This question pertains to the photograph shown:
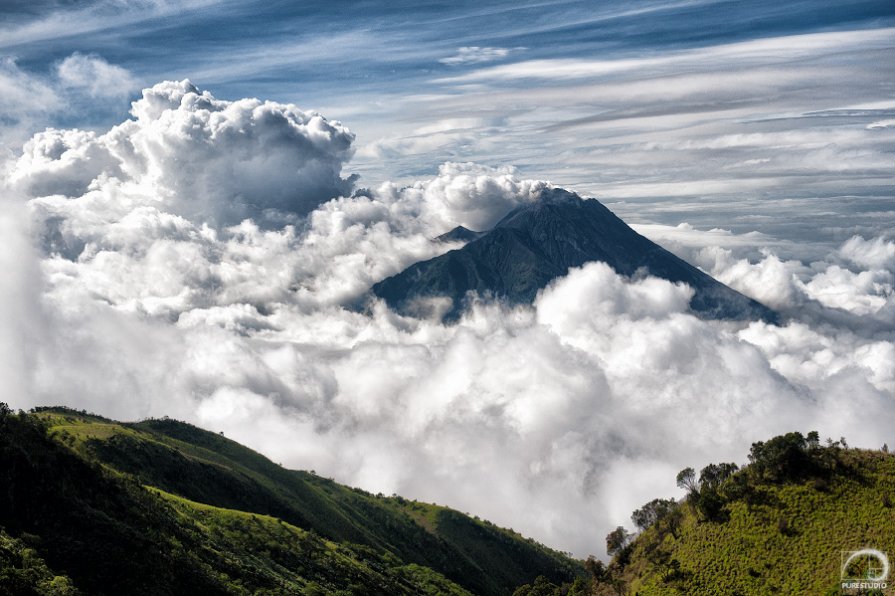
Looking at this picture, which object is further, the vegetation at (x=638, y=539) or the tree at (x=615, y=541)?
the tree at (x=615, y=541)

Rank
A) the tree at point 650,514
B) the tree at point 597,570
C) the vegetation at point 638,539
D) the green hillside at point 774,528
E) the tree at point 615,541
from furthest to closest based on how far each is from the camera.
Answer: the tree at point 615,541 < the tree at point 650,514 < the tree at point 597,570 < the green hillside at point 774,528 < the vegetation at point 638,539

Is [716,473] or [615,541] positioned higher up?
[716,473]

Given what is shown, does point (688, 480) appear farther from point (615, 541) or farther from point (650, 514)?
point (615, 541)

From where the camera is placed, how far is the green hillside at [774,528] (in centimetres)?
11844

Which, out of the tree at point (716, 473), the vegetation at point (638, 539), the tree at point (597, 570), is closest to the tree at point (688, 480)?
the vegetation at point (638, 539)

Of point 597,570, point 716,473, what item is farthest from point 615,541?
point 716,473

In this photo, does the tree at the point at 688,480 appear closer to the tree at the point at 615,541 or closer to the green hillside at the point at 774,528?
the green hillside at the point at 774,528

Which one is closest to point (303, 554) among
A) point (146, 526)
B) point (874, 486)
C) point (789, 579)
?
point (146, 526)

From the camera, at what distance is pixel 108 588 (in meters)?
104

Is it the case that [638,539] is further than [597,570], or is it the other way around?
[638,539]

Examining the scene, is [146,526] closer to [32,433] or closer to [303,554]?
[32,433]

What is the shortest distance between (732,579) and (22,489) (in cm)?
11915

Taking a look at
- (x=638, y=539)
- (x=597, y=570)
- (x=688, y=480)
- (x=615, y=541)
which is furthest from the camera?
(x=615, y=541)

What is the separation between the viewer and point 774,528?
420ft
